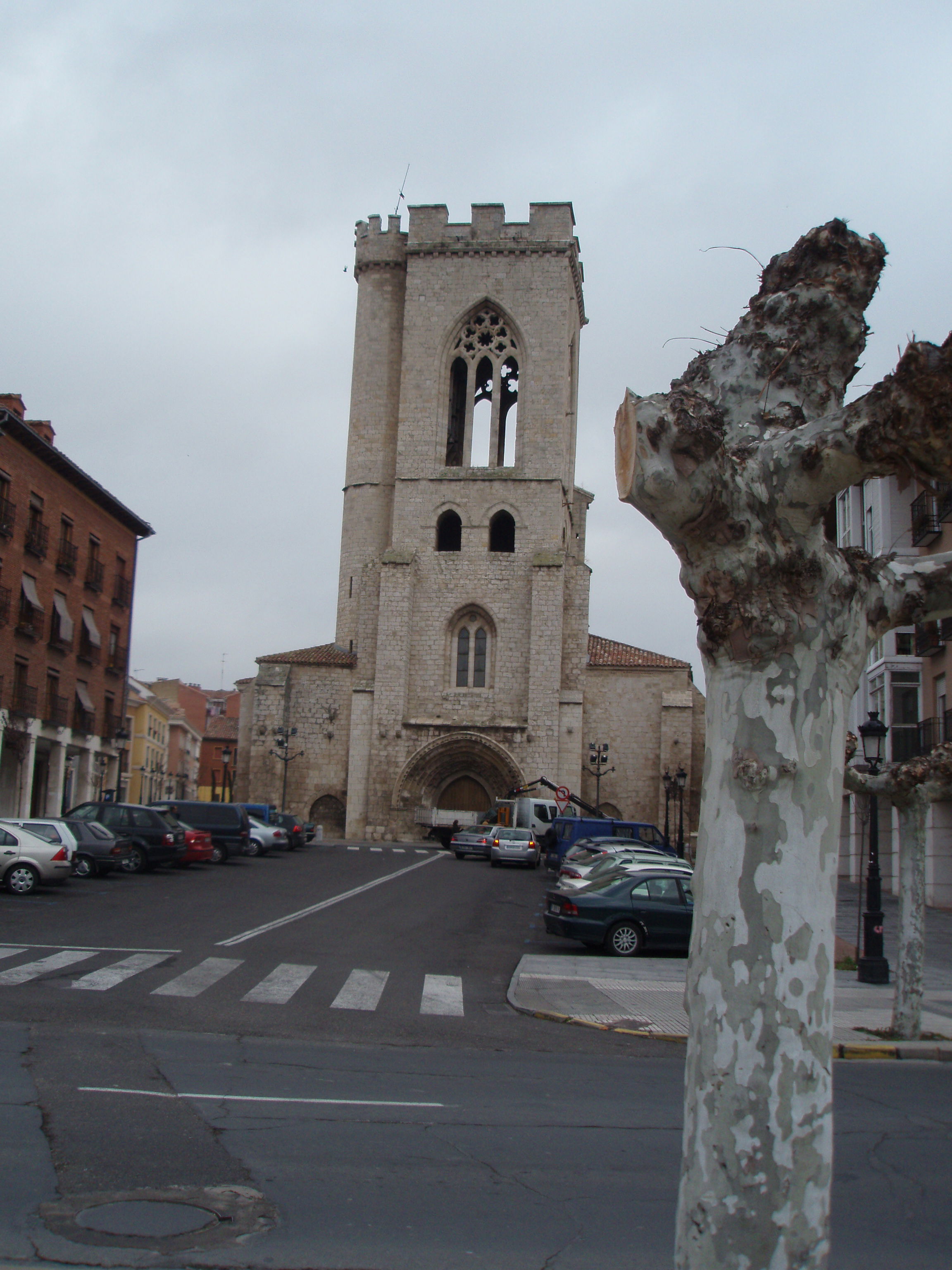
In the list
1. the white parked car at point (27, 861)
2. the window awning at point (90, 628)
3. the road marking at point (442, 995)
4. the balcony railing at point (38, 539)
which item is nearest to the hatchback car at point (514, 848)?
the window awning at point (90, 628)

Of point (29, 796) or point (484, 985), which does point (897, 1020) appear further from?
point (29, 796)

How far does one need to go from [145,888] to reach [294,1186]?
18.1 metres

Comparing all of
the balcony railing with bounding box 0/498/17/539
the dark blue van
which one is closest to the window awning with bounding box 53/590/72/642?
the balcony railing with bounding box 0/498/17/539

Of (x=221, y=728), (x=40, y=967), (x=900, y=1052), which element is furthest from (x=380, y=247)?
(x=221, y=728)

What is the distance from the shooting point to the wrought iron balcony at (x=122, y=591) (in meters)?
41.8

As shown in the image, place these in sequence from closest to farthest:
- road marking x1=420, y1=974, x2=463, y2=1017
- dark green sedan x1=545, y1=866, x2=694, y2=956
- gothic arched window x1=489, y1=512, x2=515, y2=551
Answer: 1. road marking x1=420, y1=974, x2=463, y2=1017
2. dark green sedan x1=545, y1=866, x2=694, y2=956
3. gothic arched window x1=489, y1=512, x2=515, y2=551

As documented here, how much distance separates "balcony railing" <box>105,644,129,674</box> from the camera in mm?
41156

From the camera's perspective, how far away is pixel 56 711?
3662 cm

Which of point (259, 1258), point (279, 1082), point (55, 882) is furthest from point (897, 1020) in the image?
point (55, 882)

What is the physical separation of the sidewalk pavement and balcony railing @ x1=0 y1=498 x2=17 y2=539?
2212 cm

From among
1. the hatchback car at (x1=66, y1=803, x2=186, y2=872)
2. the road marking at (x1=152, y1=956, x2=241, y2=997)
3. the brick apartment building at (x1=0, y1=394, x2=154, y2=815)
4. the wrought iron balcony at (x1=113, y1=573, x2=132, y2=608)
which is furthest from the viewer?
the wrought iron balcony at (x1=113, y1=573, x2=132, y2=608)

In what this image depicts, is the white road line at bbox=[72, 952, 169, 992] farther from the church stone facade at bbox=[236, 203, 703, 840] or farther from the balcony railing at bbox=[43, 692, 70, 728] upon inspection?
the church stone facade at bbox=[236, 203, 703, 840]

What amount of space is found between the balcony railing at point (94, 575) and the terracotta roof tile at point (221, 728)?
5575 cm

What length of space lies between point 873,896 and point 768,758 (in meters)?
12.3
